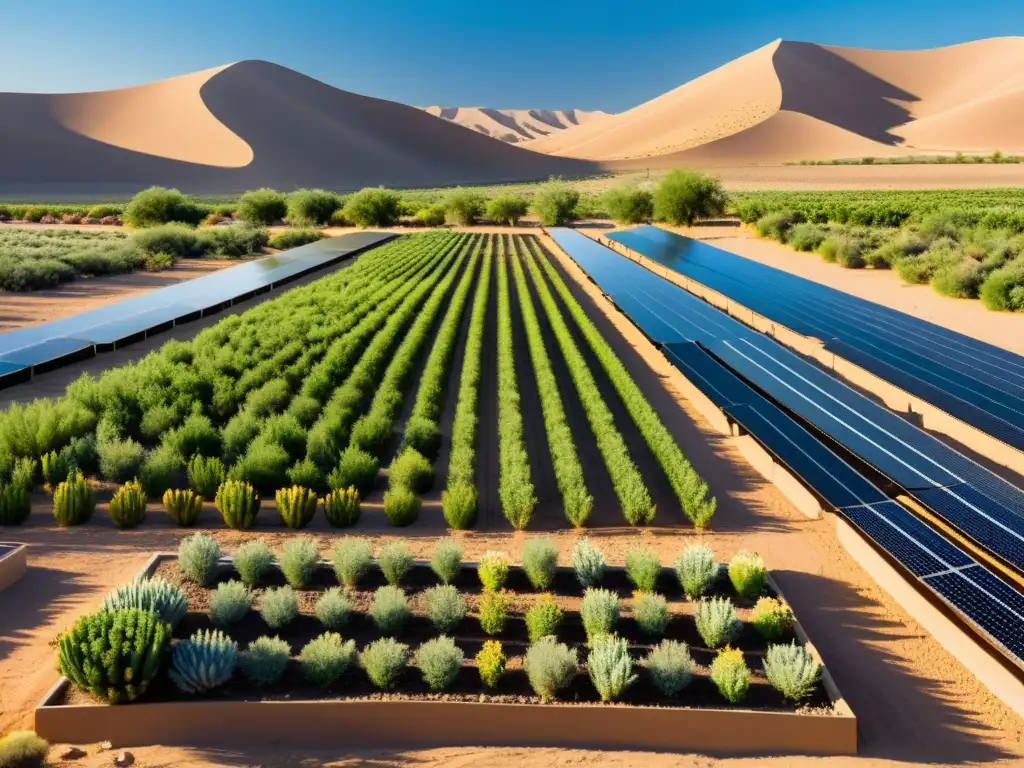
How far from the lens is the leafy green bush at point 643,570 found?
7.36 m

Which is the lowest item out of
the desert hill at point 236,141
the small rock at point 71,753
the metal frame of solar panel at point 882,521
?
the small rock at point 71,753

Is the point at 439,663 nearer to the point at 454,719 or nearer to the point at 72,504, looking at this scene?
the point at 454,719

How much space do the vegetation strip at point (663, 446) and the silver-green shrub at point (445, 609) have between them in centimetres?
347

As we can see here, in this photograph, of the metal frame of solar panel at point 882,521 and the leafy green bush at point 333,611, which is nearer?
the metal frame of solar panel at point 882,521

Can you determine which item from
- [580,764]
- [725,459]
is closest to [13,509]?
[580,764]

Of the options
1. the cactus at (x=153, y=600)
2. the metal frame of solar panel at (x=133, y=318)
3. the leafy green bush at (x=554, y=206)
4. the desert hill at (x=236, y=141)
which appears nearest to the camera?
the cactus at (x=153, y=600)

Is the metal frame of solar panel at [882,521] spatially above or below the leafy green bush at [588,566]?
above

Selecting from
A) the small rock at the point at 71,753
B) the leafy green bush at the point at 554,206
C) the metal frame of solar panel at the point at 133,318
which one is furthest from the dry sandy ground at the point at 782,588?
the leafy green bush at the point at 554,206

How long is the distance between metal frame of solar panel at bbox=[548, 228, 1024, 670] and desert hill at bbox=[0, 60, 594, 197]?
3414 inches

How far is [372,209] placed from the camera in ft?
174

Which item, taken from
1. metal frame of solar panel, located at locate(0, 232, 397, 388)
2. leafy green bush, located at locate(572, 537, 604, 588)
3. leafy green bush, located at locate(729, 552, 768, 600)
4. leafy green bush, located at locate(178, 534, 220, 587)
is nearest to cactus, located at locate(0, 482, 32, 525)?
leafy green bush, located at locate(178, 534, 220, 587)

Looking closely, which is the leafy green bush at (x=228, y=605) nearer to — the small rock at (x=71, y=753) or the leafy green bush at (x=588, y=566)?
the small rock at (x=71, y=753)

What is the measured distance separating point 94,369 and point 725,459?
12618mm

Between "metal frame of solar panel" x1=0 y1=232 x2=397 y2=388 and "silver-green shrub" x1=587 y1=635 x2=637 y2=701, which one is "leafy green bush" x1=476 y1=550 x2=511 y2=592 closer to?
"silver-green shrub" x1=587 y1=635 x2=637 y2=701
